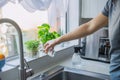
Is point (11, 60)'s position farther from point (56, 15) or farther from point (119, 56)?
point (119, 56)

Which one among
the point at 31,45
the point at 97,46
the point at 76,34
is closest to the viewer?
the point at 76,34

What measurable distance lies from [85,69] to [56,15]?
0.62 m

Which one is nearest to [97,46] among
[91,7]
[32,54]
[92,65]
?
[92,65]

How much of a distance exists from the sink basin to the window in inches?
14.0

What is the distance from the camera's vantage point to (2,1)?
50.6 inches

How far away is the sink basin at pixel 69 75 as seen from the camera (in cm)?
137

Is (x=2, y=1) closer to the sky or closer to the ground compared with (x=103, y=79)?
closer to the sky

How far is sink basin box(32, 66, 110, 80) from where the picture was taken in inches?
53.8

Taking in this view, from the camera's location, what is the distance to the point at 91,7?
185 cm

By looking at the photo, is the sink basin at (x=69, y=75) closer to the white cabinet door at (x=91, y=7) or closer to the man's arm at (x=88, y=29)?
the man's arm at (x=88, y=29)

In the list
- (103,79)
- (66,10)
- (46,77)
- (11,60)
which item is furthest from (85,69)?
(66,10)

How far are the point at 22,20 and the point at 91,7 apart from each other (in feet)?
2.18

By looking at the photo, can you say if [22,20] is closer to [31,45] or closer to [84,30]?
[31,45]

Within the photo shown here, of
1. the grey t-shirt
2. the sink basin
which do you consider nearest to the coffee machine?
the sink basin
